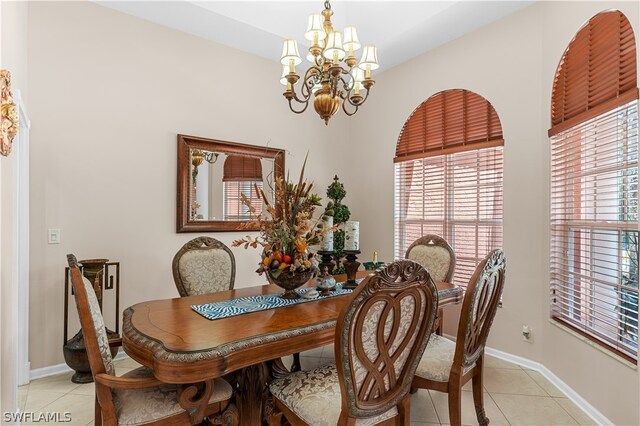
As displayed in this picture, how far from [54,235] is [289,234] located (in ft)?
7.32

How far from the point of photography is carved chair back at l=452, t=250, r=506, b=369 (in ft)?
6.15

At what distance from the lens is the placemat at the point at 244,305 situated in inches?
75.8

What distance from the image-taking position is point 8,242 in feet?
6.70

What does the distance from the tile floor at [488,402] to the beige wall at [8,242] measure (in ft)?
1.46

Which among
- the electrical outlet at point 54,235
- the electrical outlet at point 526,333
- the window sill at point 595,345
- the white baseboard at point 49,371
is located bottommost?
the white baseboard at point 49,371

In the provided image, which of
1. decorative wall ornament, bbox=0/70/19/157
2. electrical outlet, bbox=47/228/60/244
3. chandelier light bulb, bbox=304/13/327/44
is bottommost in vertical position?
electrical outlet, bbox=47/228/60/244

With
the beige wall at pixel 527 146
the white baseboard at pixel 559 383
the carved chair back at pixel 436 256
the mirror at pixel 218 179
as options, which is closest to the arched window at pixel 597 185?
the beige wall at pixel 527 146

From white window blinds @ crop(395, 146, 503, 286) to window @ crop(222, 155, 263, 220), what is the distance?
69.7 inches

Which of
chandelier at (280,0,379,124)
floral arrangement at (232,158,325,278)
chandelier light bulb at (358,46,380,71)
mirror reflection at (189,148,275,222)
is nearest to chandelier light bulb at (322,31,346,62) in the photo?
chandelier at (280,0,379,124)

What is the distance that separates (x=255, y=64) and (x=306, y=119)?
92 centimetres

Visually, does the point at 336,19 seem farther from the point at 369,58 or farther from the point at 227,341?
the point at 227,341

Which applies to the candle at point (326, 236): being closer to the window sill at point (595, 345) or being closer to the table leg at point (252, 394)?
the table leg at point (252, 394)

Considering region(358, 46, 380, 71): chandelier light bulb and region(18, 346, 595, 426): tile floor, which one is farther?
region(358, 46, 380, 71): chandelier light bulb

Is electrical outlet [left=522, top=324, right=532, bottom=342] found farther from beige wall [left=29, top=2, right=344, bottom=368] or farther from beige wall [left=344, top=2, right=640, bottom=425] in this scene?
beige wall [left=29, top=2, right=344, bottom=368]
